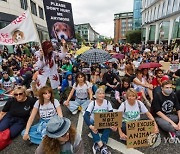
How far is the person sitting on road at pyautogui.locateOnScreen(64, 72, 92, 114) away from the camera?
16.2 ft

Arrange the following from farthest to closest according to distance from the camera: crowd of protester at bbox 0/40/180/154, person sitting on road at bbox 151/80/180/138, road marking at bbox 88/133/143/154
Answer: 1. person sitting on road at bbox 151/80/180/138
2. road marking at bbox 88/133/143/154
3. crowd of protester at bbox 0/40/180/154

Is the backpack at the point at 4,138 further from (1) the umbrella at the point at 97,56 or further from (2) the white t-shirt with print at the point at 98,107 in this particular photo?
(1) the umbrella at the point at 97,56

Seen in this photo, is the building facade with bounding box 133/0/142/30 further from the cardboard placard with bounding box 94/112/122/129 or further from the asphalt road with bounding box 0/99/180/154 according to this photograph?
the cardboard placard with bounding box 94/112/122/129

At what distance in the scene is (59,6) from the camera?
6.26 metres

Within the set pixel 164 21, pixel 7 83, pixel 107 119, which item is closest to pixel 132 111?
pixel 107 119

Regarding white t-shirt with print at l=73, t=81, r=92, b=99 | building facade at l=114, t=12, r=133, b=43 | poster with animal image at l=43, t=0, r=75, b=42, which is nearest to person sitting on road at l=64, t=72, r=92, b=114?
white t-shirt with print at l=73, t=81, r=92, b=99

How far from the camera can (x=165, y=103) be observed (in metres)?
3.84

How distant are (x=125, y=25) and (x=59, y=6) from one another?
12122cm

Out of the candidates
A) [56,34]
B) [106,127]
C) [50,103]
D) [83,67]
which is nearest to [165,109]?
[106,127]

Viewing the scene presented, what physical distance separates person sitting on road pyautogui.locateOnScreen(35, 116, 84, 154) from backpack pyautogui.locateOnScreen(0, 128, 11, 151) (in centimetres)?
170

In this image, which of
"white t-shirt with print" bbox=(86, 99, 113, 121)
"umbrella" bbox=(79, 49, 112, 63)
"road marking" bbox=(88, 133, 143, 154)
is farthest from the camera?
"umbrella" bbox=(79, 49, 112, 63)

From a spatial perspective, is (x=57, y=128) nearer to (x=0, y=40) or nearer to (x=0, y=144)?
(x=0, y=144)

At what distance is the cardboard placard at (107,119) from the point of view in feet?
10.9

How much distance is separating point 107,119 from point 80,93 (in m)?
1.77
